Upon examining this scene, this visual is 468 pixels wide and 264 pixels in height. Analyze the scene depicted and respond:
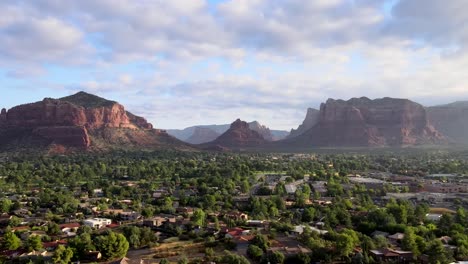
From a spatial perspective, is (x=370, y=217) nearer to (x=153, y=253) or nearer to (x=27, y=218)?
(x=153, y=253)

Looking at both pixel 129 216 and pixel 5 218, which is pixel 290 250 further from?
pixel 5 218

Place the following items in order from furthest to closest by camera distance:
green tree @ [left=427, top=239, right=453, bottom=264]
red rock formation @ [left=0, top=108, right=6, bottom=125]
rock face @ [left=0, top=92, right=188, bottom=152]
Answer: red rock formation @ [left=0, top=108, right=6, bottom=125]
rock face @ [left=0, top=92, right=188, bottom=152]
green tree @ [left=427, top=239, right=453, bottom=264]

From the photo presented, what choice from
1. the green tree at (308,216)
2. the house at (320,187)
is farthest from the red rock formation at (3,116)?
the green tree at (308,216)

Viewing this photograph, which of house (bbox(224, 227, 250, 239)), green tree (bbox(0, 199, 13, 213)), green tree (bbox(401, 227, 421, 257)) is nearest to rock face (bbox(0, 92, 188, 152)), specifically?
green tree (bbox(0, 199, 13, 213))

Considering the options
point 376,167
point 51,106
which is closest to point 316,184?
point 376,167

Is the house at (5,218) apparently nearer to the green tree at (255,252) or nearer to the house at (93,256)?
the house at (93,256)

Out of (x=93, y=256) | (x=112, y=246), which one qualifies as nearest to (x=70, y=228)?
(x=93, y=256)

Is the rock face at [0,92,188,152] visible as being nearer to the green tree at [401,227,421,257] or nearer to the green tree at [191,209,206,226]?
the green tree at [191,209,206,226]
